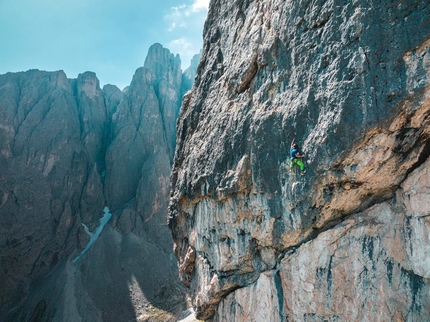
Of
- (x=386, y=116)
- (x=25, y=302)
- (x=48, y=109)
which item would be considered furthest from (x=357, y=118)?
(x=48, y=109)

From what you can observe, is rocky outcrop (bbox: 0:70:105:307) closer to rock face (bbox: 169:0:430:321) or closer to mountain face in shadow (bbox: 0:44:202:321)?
mountain face in shadow (bbox: 0:44:202:321)

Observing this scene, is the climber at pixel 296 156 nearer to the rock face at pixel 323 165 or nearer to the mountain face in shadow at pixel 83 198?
the rock face at pixel 323 165

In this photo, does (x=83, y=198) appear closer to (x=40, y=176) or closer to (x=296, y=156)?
(x=40, y=176)

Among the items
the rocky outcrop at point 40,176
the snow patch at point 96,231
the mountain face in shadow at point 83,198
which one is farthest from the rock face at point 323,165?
the rocky outcrop at point 40,176

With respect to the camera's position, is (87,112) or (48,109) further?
(87,112)

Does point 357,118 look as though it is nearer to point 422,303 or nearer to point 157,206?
point 422,303
